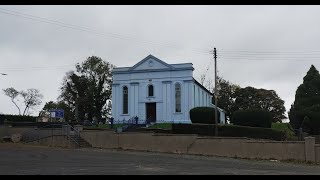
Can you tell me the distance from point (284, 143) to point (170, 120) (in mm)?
32826

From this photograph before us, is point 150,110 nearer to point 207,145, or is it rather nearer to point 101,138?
point 101,138

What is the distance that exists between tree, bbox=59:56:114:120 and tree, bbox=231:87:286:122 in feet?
91.5

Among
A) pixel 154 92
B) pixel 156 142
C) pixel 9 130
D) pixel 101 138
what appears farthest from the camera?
pixel 154 92

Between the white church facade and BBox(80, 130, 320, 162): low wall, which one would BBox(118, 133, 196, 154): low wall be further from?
the white church facade

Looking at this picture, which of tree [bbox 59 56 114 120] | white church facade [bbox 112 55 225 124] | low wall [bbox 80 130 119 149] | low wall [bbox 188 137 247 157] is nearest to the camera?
low wall [bbox 188 137 247 157]

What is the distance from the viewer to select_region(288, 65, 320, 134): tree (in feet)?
184

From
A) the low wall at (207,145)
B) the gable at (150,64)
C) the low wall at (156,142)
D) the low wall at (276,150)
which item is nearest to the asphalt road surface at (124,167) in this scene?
the low wall at (276,150)

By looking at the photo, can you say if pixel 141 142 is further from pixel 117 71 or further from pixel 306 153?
pixel 117 71

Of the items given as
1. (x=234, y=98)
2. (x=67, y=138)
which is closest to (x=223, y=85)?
(x=234, y=98)

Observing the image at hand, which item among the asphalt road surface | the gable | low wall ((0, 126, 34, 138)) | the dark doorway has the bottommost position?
the asphalt road surface

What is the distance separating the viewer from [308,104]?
209 feet

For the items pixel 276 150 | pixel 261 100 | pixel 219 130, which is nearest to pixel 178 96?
pixel 219 130

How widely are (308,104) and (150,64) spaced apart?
2227cm

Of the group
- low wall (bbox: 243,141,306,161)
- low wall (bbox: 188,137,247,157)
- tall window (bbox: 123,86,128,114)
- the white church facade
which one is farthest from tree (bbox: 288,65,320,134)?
low wall (bbox: 243,141,306,161)
